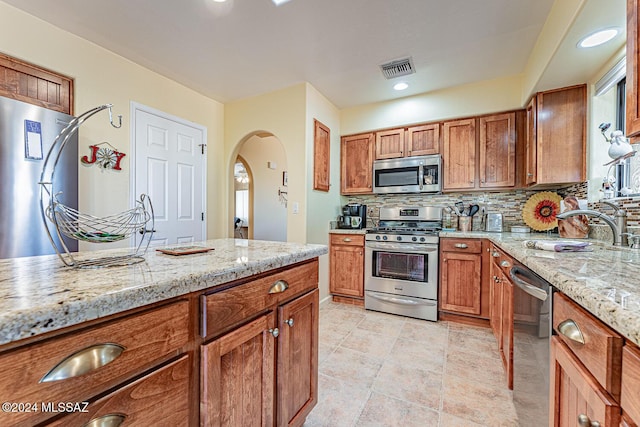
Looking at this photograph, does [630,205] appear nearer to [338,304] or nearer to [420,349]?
[420,349]

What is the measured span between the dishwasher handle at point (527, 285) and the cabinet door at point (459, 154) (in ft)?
6.20

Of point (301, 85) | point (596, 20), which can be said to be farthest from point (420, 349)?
point (301, 85)

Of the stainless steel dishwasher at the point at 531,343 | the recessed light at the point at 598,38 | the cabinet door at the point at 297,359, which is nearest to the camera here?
the stainless steel dishwasher at the point at 531,343

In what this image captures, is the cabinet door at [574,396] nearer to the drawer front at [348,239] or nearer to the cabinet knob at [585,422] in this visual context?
the cabinet knob at [585,422]

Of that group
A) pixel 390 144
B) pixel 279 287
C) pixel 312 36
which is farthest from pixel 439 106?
pixel 279 287

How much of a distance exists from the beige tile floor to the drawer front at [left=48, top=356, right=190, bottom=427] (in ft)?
3.20

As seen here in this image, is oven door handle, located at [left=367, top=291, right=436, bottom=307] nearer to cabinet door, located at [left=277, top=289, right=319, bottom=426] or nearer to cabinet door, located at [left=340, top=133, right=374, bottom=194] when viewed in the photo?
cabinet door, located at [left=340, top=133, right=374, bottom=194]

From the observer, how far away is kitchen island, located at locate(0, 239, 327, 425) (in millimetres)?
497

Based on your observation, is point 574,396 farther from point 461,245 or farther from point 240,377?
point 461,245

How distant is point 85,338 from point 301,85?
302 cm

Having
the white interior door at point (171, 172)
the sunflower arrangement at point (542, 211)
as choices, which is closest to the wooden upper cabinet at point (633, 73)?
the sunflower arrangement at point (542, 211)

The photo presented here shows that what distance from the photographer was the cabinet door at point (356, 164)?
3609 millimetres

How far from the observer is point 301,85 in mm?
3033

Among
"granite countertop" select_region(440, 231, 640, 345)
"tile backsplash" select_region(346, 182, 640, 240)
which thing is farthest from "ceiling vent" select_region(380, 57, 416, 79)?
"granite countertop" select_region(440, 231, 640, 345)
